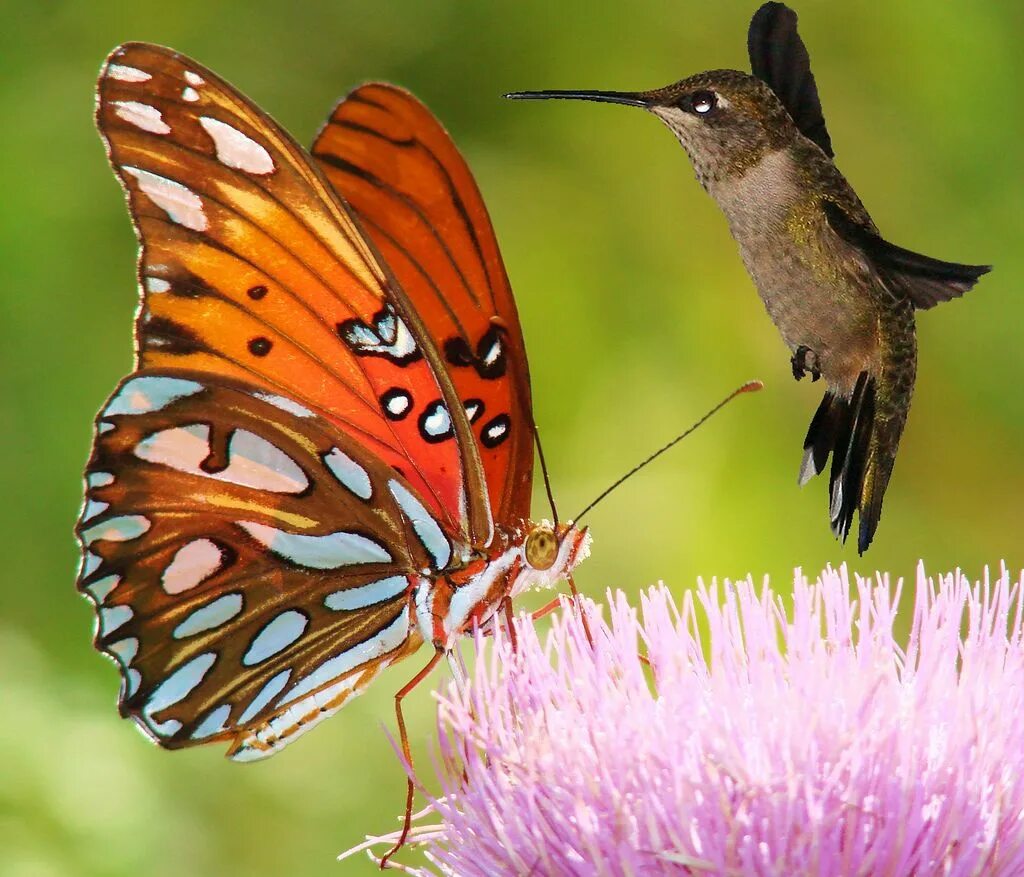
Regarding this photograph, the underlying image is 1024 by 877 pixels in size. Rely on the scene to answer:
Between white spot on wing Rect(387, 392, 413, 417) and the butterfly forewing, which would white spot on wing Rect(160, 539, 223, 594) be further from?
white spot on wing Rect(387, 392, 413, 417)

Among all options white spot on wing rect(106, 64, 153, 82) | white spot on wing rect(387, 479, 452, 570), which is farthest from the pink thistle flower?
white spot on wing rect(106, 64, 153, 82)

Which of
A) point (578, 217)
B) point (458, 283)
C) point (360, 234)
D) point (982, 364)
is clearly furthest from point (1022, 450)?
point (360, 234)

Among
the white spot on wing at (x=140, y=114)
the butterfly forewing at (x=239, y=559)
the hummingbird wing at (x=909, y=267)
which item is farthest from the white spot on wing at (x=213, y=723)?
the hummingbird wing at (x=909, y=267)

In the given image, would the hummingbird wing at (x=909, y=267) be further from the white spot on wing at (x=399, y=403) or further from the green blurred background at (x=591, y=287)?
the green blurred background at (x=591, y=287)

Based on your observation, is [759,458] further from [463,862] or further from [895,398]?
[895,398]

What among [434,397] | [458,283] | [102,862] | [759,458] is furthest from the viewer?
[759,458]
